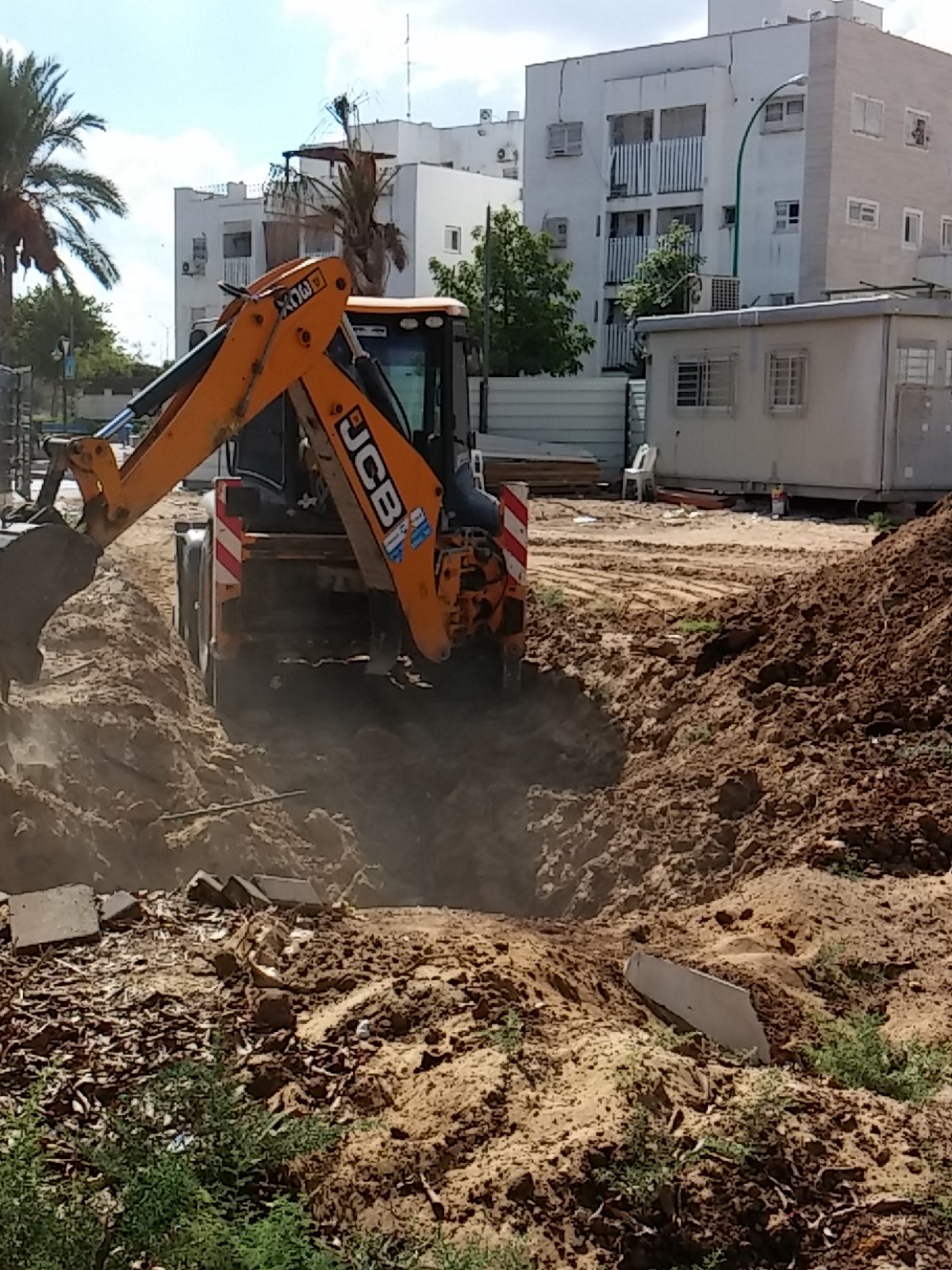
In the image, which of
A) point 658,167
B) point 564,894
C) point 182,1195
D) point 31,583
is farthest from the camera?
point 658,167

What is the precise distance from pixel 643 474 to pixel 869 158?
62.7ft

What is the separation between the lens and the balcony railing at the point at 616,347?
43.7 m

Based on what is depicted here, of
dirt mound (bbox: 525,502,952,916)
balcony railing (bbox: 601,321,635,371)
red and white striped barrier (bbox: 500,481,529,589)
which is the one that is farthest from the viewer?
balcony railing (bbox: 601,321,635,371)

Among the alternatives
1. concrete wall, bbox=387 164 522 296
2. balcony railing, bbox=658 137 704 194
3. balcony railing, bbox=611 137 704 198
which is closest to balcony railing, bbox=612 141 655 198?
balcony railing, bbox=611 137 704 198

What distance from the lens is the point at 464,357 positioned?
10625mm

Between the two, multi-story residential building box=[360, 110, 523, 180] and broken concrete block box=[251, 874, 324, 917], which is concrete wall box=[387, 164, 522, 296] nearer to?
multi-story residential building box=[360, 110, 523, 180]

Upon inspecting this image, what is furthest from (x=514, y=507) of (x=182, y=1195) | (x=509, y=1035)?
(x=182, y=1195)

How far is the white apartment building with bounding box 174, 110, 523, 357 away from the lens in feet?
168

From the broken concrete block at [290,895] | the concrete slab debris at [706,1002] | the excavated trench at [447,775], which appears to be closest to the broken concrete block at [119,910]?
the broken concrete block at [290,895]

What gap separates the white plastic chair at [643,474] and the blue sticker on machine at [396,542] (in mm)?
17215

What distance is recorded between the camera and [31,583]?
7.28m

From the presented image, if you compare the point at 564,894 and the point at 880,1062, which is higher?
the point at 880,1062

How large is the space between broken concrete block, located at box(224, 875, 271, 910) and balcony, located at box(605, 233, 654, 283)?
39905 mm

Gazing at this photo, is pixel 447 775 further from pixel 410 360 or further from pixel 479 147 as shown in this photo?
pixel 479 147
